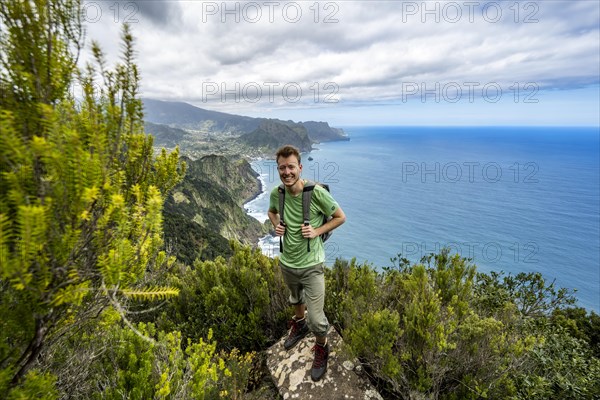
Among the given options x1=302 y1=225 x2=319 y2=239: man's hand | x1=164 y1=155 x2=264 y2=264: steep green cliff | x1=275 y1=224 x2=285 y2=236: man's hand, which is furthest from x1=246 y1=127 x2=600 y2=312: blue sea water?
x1=302 y1=225 x2=319 y2=239: man's hand

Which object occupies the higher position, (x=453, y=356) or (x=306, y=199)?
(x=306, y=199)

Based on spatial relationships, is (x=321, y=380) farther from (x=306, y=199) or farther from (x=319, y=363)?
(x=306, y=199)

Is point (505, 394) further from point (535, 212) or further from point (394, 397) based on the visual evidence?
point (535, 212)

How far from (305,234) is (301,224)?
187 millimetres

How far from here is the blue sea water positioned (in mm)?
59625

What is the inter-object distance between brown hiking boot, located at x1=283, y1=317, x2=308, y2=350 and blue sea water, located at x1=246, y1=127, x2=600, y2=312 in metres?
44.9

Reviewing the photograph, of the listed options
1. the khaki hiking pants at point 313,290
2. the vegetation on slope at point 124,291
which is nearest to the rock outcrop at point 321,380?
the vegetation on slope at point 124,291

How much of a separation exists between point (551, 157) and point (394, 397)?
707ft

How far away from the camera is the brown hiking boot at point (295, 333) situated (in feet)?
15.6

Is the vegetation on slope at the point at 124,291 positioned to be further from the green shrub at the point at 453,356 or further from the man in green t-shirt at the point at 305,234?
the man in green t-shirt at the point at 305,234

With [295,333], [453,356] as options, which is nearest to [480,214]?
[453,356]

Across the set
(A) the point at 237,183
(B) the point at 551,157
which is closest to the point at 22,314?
(A) the point at 237,183

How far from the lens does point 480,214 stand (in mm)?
84625

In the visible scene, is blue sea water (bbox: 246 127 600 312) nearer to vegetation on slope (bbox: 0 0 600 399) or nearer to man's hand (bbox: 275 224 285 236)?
vegetation on slope (bbox: 0 0 600 399)
